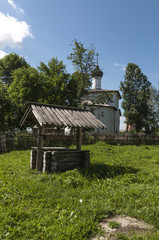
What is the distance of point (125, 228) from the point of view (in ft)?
13.0

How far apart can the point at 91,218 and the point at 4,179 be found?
4221 mm

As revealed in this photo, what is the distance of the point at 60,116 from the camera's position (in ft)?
28.2

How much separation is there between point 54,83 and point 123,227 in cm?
2354

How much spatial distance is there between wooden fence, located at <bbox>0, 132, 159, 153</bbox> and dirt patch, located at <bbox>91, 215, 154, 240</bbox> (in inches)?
421

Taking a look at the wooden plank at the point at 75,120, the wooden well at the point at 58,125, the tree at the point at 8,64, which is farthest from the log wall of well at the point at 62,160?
the tree at the point at 8,64

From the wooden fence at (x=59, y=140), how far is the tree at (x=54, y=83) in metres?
5.68

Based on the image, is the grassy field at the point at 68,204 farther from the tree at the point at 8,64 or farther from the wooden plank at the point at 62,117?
the tree at the point at 8,64

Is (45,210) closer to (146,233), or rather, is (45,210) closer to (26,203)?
(26,203)

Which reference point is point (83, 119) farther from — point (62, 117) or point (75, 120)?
point (62, 117)

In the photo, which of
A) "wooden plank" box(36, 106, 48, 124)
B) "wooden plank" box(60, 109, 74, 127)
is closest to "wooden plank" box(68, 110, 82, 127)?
"wooden plank" box(60, 109, 74, 127)

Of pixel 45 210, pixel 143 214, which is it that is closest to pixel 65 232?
pixel 45 210

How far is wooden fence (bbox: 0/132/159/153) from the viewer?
59.5 ft

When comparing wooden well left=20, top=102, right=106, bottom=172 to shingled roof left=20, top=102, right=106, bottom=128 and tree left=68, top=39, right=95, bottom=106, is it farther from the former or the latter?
tree left=68, top=39, right=95, bottom=106

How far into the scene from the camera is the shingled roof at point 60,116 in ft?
26.0
